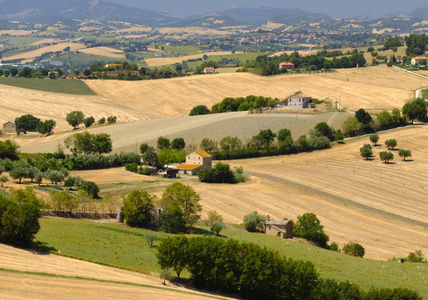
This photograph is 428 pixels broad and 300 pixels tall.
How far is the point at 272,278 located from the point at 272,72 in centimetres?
15801

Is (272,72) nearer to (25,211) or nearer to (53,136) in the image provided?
(53,136)

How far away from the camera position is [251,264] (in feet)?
149

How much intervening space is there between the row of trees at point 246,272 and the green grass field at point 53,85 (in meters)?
140

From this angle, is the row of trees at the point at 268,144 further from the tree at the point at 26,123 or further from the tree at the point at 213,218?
the tree at the point at 26,123

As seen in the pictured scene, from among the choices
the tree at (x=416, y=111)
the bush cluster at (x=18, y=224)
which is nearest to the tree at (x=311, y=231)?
the bush cluster at (x=18, y=224)

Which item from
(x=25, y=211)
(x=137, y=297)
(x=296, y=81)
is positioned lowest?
(x=137, y=297)

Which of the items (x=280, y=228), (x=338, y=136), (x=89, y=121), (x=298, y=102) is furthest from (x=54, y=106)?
(x=280, y=228)

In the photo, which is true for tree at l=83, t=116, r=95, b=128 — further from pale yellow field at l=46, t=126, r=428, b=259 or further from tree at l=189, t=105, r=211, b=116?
pale yellow field at l=46, t=126, r=428, b=259

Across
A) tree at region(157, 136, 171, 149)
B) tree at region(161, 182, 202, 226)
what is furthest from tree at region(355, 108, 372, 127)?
tree at region(161, 182, 202, 226)

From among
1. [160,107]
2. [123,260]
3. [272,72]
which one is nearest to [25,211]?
[123,260]

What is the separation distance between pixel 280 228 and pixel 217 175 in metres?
25.1

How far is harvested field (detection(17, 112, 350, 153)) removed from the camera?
383ft

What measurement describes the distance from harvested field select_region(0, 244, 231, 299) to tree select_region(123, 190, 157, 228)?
14.4 metres

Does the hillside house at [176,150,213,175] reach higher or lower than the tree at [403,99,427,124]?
lower
